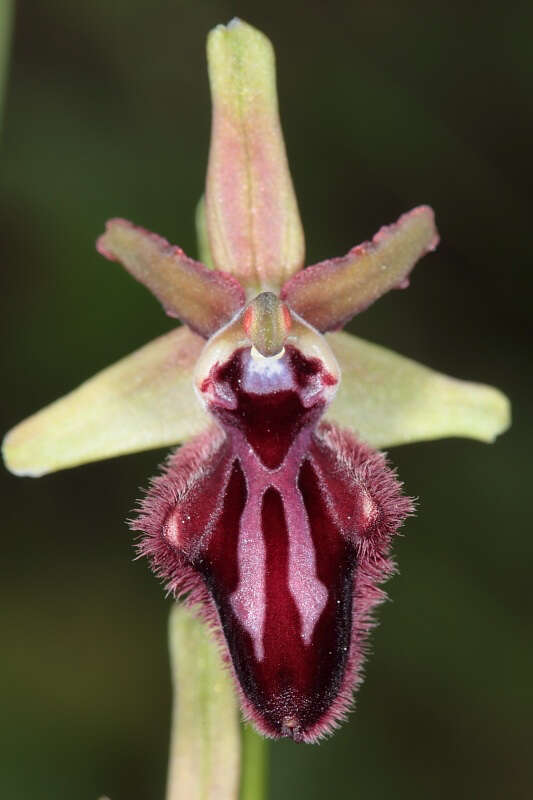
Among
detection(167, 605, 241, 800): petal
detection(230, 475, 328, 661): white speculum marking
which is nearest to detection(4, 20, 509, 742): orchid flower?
detection(230, 475, 328, 661): white speculum marking

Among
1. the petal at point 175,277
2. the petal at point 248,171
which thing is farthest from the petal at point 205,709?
the petal at point 248,171

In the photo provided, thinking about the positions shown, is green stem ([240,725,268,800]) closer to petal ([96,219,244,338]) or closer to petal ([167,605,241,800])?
petal ([167,605,241,800])

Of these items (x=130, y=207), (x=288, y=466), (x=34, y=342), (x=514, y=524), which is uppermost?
(x=130, y=207)

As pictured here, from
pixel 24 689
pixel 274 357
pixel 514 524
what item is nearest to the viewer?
pixel 274 357

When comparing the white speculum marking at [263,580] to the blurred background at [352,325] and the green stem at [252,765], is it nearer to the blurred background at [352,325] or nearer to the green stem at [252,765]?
the green stem at [252,765]

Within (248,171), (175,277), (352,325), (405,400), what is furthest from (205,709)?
(352,325)

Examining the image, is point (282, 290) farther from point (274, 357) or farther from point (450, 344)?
point (450, 344)

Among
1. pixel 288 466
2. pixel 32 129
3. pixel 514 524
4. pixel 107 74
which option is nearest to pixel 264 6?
pixel 107 74

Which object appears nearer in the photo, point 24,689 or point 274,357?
point 274,357
